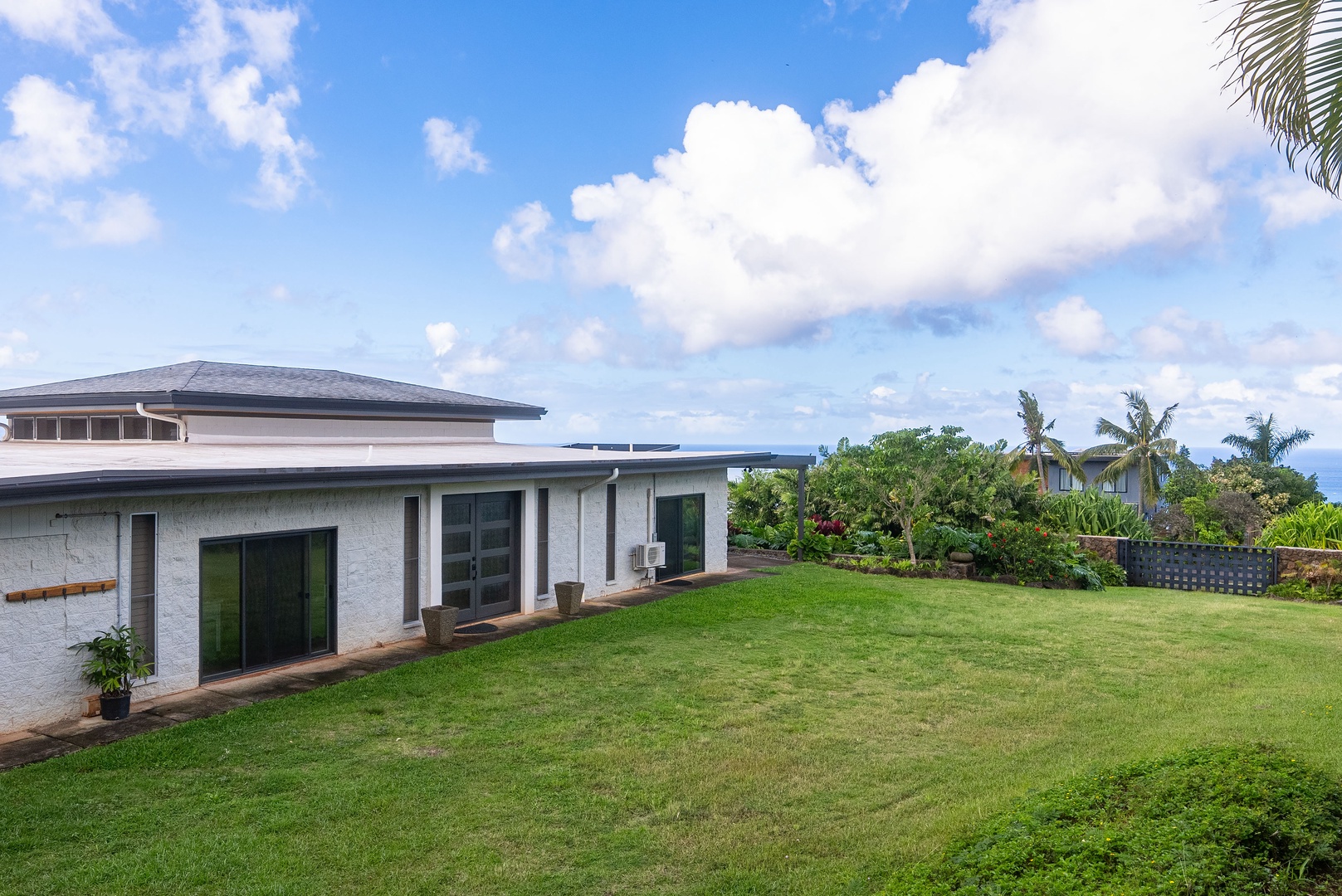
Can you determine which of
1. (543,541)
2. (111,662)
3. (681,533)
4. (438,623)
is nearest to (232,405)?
(543,541)

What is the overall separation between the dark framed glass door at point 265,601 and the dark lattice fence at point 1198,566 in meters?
16.7

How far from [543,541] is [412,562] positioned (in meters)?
2.74

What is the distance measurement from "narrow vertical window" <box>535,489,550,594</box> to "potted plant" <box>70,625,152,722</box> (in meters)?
6.40

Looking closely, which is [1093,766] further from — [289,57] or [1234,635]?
[289,57]

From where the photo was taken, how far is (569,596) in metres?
13.7

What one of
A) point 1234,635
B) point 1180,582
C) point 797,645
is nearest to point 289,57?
point 797,645

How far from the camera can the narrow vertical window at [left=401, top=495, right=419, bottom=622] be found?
464 inches

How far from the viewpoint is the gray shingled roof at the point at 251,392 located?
15.0 meters

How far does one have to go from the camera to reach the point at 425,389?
21.3m

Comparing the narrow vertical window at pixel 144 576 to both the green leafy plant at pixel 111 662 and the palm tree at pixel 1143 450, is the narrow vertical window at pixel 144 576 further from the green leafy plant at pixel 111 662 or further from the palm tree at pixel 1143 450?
the palm tree at pixel 1143 450

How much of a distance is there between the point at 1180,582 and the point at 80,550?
765 inches

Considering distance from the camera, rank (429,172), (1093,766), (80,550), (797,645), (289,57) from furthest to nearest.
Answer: (429,172) → (289,57) → (797,645) → (80,550) → (1093,766)

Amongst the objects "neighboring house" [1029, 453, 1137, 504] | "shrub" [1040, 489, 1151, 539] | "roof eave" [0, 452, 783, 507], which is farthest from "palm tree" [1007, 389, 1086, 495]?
"roof eave" [0, 452, 783, 507]

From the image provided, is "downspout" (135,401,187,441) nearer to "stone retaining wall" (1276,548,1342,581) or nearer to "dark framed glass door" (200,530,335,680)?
"dark framed glass door" (200,530,335,680)
